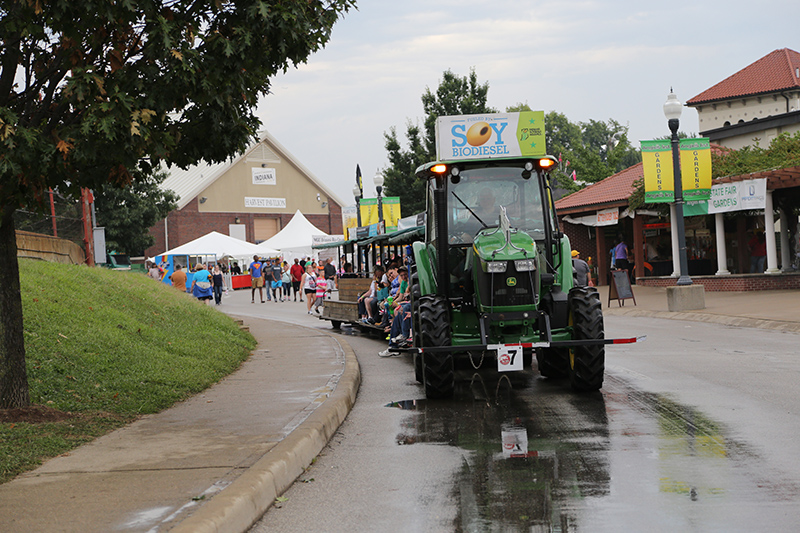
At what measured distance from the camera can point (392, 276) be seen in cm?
1798

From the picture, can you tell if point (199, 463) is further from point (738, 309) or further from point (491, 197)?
point (738, 309)

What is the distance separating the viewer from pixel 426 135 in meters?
49.8

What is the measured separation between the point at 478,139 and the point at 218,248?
34648 millimetres

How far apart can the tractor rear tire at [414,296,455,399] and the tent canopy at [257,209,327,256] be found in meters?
38.6

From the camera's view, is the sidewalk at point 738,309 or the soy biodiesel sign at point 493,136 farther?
the sidewalk at point 738,309

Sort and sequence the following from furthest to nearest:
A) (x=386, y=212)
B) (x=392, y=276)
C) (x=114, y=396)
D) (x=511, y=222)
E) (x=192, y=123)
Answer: (x=386, y=212)
(x=392, y=276)
(x=511, y=222)
(x=114, y=396)
(x=192, y=123)

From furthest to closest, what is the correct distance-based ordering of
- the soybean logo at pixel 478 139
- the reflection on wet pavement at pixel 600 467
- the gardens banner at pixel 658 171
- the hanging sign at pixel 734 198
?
the hanging sign at pixel 734 198 → the gardens banner at pixel 658 171 → the soybean logo at pixel 478 139 → the reflection on wet pavement at pixel 600 467

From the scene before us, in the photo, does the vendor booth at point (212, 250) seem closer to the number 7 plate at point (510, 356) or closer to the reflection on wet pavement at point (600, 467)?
the number 7 plate at point (510, 356)

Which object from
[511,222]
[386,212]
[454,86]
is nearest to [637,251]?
[386,212]

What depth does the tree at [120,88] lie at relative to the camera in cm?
678

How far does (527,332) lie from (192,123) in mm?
4408

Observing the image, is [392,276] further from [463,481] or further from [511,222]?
[463,481]

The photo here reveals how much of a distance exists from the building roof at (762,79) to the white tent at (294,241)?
87.4 ft

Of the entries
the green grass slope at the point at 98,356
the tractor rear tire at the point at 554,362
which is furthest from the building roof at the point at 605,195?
the tractor rear tire at the point at 554,362
